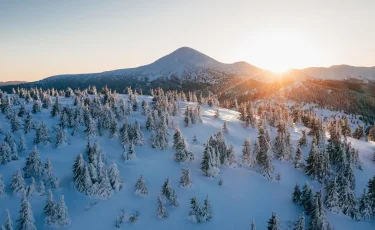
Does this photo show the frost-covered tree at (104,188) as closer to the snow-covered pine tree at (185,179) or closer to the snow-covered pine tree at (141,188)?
the snow-covered pine tree at (141,188)

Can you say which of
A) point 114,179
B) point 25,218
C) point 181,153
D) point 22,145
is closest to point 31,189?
point 25,218

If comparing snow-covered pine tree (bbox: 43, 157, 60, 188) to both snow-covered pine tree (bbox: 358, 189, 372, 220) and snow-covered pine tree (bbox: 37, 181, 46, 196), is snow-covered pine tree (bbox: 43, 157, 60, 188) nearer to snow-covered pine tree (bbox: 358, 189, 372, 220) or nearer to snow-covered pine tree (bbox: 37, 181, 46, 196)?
snow-covered pine tree (bbox: 37, 181, 46, 196)

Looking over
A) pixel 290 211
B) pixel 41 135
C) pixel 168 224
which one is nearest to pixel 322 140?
pixel 290 211

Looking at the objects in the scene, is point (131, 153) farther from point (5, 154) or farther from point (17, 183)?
point (5, 154)

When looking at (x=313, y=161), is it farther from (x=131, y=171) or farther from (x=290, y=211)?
(x=131, y=171)

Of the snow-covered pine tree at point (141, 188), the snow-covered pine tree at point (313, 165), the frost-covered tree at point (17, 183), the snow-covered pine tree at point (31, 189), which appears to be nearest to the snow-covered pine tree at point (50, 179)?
the snow-covered pine tree at point (31, 189)

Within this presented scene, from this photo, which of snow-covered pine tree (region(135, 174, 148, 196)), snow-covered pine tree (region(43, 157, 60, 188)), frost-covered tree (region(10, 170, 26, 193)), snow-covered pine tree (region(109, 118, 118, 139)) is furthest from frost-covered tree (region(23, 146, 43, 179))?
snow-covered pine tree (region(109, 118, 118, 139))
